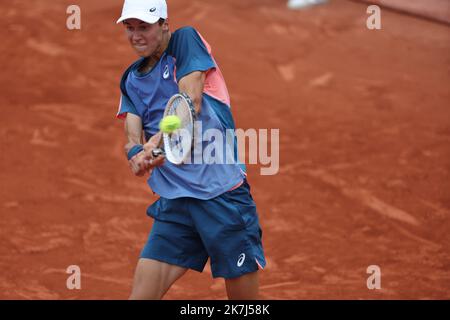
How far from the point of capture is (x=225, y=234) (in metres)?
4.57

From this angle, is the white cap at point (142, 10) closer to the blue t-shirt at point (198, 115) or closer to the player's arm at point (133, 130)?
the blue t-shirt at point (198, 115)

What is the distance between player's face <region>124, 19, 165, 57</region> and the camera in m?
4.44

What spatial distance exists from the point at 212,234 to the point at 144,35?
99 centimetres

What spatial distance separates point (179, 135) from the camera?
4.35 meters

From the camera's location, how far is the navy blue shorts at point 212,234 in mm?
4562

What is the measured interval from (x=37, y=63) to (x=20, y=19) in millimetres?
1377

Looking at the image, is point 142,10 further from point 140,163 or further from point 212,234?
point 212,234

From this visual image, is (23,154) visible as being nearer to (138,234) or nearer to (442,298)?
Result: (138,234)

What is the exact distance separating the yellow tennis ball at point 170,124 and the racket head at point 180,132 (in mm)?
56

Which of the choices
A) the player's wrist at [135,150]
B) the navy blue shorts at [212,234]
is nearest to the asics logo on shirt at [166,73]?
the player's wrist at [135,150]

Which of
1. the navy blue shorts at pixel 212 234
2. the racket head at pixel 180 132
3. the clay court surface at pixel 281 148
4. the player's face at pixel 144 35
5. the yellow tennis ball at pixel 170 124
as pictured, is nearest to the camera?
the yellow tennis ball at pixel 170 124

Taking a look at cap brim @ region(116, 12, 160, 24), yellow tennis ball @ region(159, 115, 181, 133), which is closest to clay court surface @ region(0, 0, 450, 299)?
yellow tennis ball @ region(159, 115, 181, 133)

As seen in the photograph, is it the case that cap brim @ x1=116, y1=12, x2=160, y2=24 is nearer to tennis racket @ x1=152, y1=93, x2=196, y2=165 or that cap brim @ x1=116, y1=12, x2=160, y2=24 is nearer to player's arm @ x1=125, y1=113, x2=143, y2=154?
tennis racket @ x1=152, y1=93, x2=196, y2=165

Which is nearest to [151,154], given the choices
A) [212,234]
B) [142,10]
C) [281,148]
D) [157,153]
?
[157,153]
